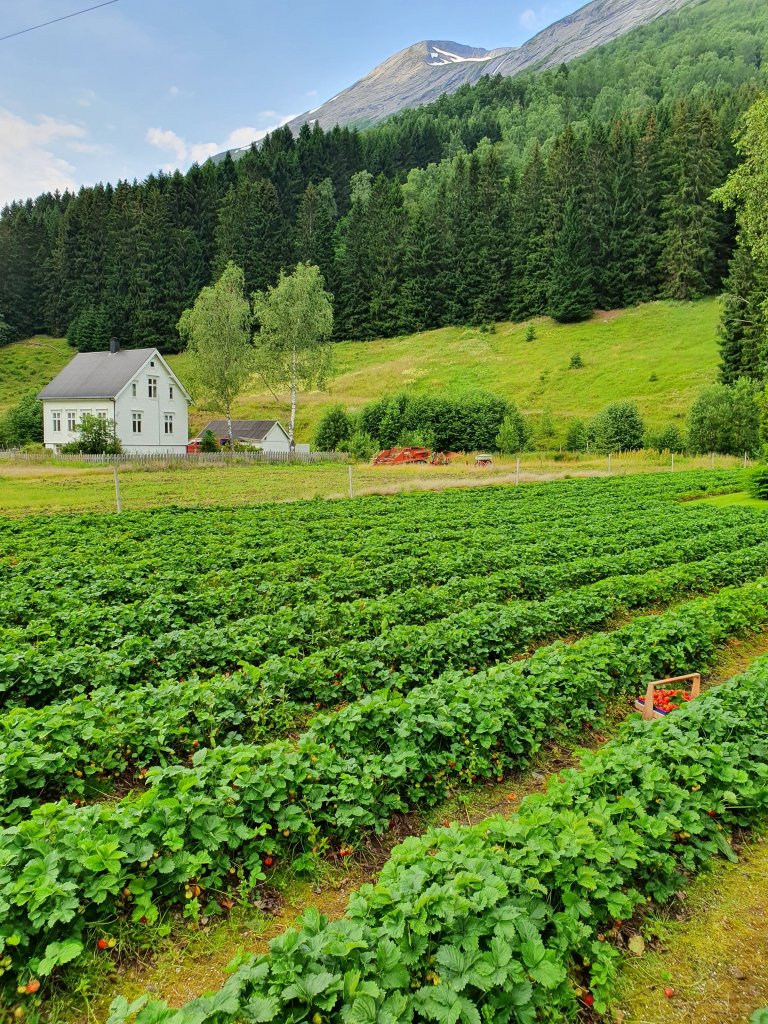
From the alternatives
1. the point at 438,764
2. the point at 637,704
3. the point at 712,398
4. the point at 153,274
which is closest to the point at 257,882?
the point at 438,764

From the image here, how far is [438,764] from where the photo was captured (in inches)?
217

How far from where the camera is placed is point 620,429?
176 feet

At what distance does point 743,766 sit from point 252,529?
43.8ft

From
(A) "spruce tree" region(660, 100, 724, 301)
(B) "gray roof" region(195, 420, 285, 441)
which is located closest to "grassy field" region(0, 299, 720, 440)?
(A) "spruce tree" region(660, 100, 724, 301)

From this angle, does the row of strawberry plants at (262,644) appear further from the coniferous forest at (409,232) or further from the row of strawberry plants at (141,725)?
the coniferous forest at (409,232)

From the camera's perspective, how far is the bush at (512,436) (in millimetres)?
54156

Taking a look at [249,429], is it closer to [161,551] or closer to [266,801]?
[161,551]

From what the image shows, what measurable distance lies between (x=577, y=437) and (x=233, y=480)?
34182 mm

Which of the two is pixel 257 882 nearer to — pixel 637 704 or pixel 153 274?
pixel 637 704

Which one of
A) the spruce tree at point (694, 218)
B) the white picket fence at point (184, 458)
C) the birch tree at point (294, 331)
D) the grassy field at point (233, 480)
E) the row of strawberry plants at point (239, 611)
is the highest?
the spruce tree at point (694, 218)

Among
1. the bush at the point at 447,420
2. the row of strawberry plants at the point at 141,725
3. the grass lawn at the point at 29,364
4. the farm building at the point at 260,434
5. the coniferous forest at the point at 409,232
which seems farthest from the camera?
the coniferous forest at the point at 409,232

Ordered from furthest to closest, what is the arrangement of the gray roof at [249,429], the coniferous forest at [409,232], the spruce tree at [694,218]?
the coniferous forest at [409,232] → the spruce tree at [694,218] → the gray roof at [249,429]

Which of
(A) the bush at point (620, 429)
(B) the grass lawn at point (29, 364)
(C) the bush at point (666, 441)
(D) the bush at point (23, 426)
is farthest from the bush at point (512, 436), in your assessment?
(B) the grass lawn at point (29, 364)

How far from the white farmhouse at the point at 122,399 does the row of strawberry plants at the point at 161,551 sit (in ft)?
109
